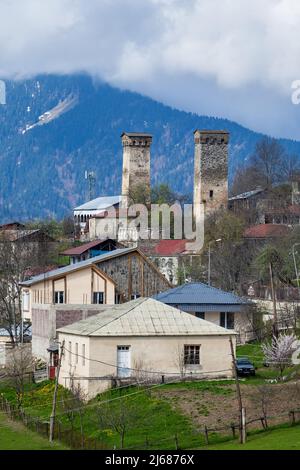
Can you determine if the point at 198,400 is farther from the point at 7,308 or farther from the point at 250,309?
the point at 7,308

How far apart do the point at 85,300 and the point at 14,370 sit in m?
10.00

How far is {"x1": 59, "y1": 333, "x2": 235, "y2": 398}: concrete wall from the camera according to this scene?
4988 cm

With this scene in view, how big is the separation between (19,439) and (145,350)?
9441 millimetres

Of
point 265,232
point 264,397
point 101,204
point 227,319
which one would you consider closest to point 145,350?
point 264,397

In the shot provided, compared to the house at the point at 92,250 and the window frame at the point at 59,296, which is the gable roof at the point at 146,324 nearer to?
the window frame at the point at 59,296

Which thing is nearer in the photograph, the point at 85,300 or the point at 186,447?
the point at 186,447

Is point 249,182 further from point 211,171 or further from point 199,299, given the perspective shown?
point 199,299

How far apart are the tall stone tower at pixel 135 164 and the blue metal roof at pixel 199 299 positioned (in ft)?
203

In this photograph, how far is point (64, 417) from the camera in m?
46.2

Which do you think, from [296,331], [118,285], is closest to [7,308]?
[118,285]

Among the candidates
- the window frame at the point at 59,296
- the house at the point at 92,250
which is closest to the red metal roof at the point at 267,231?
the house at the point at 92,250

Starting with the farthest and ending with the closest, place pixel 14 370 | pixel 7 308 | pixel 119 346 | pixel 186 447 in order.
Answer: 1. pixel 7 308
2. pixel 14 370
3. pixel 119 346
4. pixel 186 447

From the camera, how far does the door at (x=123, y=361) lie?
50.0 metres

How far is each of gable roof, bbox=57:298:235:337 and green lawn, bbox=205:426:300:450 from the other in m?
10.9
